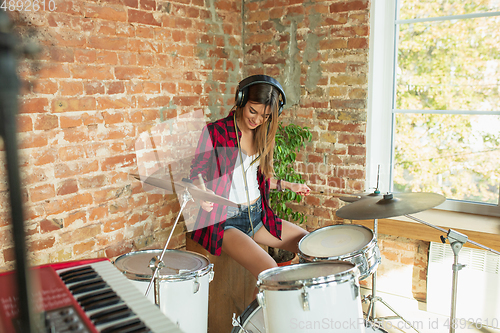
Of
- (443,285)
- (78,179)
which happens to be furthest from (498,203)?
(78,179)

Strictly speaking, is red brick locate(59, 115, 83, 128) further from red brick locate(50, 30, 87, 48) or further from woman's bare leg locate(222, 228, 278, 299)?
woman's bare leg locate(222, 228, 278, 299)

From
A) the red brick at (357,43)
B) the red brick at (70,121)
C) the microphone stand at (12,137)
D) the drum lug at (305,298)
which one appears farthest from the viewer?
the red brick at (357,43)

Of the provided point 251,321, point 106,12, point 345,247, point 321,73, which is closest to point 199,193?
point 251,321

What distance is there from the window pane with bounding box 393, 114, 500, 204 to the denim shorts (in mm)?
1190

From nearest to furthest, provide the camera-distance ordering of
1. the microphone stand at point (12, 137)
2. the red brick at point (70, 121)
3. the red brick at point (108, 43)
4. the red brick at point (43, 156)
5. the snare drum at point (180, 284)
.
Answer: the microphone stand at point (12, 137) < the snare drum at point (180, 284) < the red brick at point (43, 156) < the red brick at point (70, 121) < the red brick at point (108, 43)

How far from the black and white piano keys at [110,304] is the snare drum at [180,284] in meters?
0.74

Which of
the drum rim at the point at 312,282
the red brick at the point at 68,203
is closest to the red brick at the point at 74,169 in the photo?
the red brick at the point at 68,203

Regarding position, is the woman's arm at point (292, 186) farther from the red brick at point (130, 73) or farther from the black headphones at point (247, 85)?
the red brick at point (130, 73)

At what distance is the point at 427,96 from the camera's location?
272 centimetres

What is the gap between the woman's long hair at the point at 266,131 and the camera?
7.02 ft

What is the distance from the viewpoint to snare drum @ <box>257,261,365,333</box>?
143 centimetres

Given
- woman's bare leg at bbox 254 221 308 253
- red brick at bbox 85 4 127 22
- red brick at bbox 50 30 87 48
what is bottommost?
woman's bare leg at bbox 254 221 308 253

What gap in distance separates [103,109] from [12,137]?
199cm

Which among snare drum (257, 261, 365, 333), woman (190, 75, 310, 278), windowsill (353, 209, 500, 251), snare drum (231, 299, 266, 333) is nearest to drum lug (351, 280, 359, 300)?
snare drum (257, 261, 365, 333)
